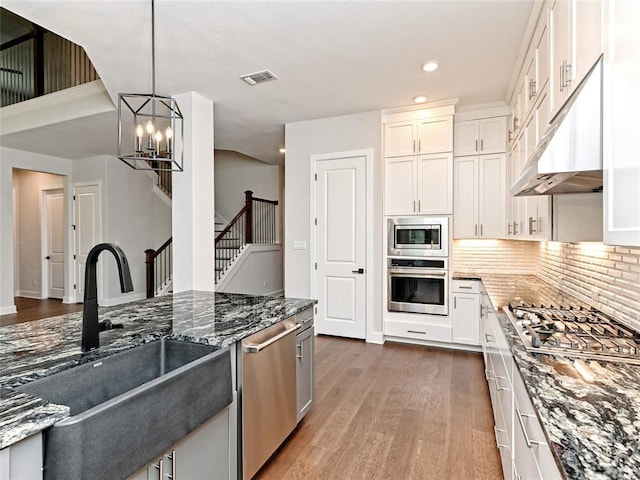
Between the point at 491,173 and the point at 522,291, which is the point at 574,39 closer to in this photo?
the point at 522,291

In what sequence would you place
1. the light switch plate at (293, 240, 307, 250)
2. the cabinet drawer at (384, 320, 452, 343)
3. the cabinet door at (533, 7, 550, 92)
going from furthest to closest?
the light switch plate at (293, 240, 307, 250) → the cabinet drawer at (384, 320, 452, 343) → the cabinet door at (533, 7, 550, 92)

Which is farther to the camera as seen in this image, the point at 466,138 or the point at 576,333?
the point at 466,138

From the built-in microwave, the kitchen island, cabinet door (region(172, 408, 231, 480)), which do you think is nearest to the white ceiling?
the built-in microwave

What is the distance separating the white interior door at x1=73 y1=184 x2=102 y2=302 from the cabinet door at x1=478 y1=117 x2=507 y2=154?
6.51 metres

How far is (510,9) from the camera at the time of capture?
2326 millimetres

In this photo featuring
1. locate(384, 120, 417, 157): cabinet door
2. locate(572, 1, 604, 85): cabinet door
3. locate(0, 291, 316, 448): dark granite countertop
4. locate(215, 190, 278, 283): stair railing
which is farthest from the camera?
locate(215, 190, 278, 283): stair railing

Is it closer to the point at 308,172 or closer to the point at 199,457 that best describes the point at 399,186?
the point at 308,172

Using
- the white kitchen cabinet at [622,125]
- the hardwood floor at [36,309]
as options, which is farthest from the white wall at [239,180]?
the white kitchen cabinet at [622,125]

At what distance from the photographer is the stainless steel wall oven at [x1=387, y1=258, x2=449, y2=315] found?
158 inches

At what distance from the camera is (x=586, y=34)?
1410 millimetres

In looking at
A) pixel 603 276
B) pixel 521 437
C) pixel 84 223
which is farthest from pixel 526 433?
pixel 84 223

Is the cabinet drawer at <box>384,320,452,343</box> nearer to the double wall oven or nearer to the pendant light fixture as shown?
the double wall oven

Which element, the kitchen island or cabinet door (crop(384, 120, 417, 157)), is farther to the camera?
cabinet door (crop(384, 120, 417, 157))

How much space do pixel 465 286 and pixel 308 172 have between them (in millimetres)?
2451
